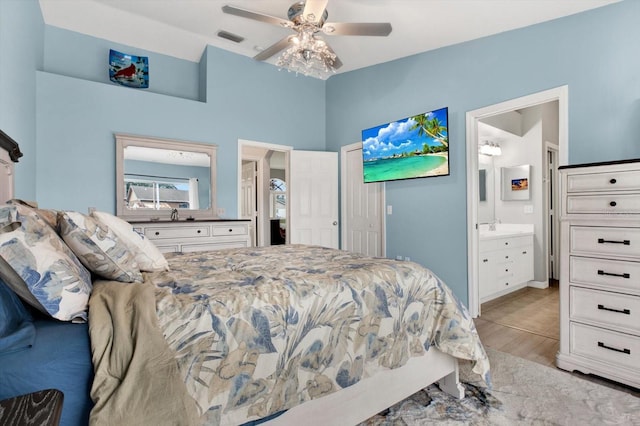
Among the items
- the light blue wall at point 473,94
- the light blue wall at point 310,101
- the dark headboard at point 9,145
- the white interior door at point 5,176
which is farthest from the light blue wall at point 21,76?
the light blue wall at point 473,94

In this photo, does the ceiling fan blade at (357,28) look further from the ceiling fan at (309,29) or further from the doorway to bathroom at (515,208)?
the doorway to bathroom at (515,208)

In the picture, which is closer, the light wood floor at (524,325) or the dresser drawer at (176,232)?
the light wood floor at (524,325)

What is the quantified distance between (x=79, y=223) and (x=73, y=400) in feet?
2.04

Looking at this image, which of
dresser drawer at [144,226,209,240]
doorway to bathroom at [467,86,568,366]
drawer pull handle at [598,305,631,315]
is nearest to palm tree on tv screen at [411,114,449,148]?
doorway to bathroom at [467,86,568,366]

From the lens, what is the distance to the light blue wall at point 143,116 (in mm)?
3240

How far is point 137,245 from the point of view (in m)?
1.52

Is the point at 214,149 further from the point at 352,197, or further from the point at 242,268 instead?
the point at 242,268

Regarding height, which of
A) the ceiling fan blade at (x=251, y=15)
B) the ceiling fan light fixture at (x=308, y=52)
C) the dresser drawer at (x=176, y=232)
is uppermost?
the ceiling fan blade at (x=251, y=15)

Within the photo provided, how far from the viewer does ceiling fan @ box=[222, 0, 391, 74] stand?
2490mm

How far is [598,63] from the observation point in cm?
246

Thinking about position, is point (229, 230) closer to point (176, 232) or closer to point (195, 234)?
point (195, 234)

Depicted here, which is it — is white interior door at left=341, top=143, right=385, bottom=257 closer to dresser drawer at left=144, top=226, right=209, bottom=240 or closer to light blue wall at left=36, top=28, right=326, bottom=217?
light blue wall at left=36, top=28, right=326, bottom=217

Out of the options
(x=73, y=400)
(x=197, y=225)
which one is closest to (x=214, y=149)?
(x=197, y=225)

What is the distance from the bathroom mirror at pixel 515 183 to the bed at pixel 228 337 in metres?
3.69
